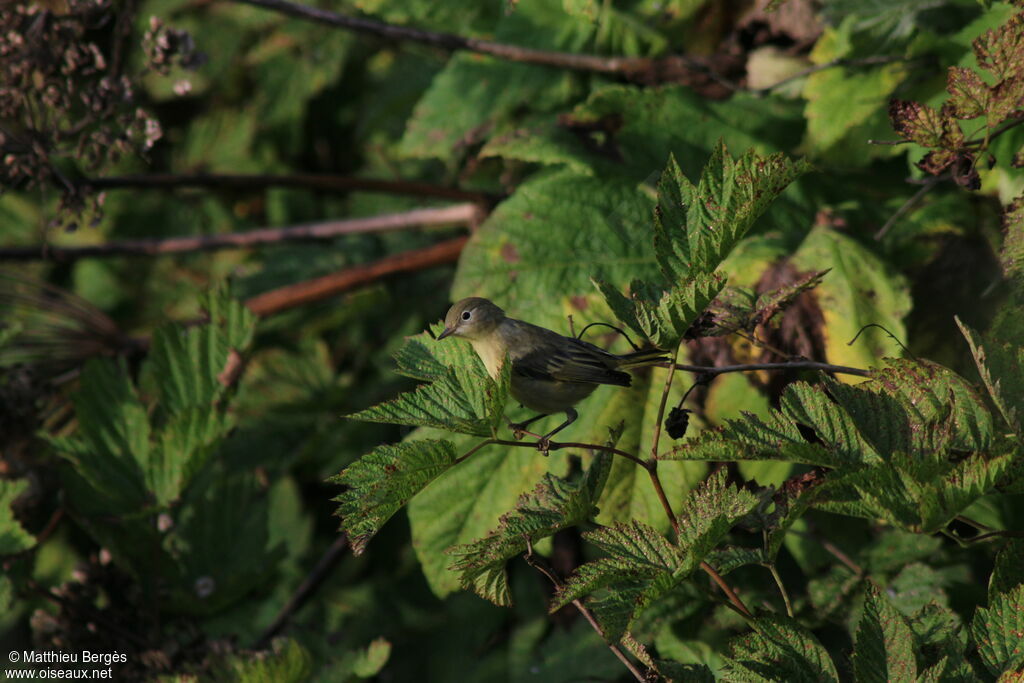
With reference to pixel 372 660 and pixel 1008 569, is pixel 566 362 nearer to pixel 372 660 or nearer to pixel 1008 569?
pixel 372 660

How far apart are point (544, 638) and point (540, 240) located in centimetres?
150

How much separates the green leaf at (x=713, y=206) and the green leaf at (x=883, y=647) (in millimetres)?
709

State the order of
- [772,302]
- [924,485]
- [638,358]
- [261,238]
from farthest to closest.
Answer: [261,238] → [638,358] → [772,302] → [924,485]

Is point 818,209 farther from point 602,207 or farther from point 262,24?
point 262,24

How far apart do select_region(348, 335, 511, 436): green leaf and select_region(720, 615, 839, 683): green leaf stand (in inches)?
24.9

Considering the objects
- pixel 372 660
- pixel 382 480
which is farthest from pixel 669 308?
pixel 372 660

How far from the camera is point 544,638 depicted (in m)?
3.30

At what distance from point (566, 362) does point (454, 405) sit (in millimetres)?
881

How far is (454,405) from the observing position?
162 centimetres

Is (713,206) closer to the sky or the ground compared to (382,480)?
closer to the sky

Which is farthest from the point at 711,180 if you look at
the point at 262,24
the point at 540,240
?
the point at 262,24

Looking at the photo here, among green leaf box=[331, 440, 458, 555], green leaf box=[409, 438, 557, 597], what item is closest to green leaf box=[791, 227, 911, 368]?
green leaf box=[409, 438, 557, 597]

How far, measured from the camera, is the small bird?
2.40m

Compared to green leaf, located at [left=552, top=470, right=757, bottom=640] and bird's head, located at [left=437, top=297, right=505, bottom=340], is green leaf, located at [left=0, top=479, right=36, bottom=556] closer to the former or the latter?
bird's head, located at [left=437, top=297, right=505, bottom=340]
